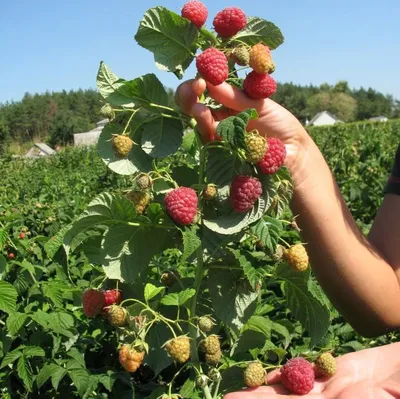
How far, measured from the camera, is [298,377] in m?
1.26

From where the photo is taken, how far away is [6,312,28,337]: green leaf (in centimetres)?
212

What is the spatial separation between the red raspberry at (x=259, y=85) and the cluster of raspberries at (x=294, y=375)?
60 centimetres

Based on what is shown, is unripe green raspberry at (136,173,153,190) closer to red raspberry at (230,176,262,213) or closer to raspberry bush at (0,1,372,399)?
raspberry bush at (0,1,372,399)

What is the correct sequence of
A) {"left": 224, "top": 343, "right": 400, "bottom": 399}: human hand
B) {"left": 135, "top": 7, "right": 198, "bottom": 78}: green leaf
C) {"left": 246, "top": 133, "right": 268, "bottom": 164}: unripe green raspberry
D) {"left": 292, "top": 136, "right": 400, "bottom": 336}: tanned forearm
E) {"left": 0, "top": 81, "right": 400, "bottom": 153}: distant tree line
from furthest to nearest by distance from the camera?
{"left": 0, "top": 81, "right": 400, "bottom": 153}: distant tree line → {"left": 292, "top": 136, "right": 400, "bottom": 336}: tanned forearm → {"left": 224, "top": 343, "right": 400, "bottom": 399}: human hand → {"left": 135, "top": 7, "right": 198, "bottom": 78}: green leaf → {"left": 246, "top": 133, "right": 268, "bottom": 164}: unripe green raspberry

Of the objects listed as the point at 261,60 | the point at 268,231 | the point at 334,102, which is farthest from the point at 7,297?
the point at 334,102

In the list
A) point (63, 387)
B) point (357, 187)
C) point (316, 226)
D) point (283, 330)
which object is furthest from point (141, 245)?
point (357, 187)

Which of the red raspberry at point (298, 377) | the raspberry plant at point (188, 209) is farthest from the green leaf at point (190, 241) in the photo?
the red raspberry at point (298, 377)

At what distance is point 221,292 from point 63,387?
4.63 ft

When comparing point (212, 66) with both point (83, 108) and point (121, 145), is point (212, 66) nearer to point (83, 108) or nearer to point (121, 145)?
point (121, 145)

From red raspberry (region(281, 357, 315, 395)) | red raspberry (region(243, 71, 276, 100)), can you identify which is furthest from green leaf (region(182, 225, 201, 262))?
red raspberry (region(281, 357, 315, 395))

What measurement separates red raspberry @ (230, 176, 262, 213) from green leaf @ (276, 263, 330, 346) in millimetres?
211

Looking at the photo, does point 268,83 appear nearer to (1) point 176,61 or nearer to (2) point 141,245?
(1) point 176,61

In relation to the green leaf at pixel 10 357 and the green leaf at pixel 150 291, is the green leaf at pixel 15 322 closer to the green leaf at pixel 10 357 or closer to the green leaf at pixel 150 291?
the green leaf at pixel 10 357

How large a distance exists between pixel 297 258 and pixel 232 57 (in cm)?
44
